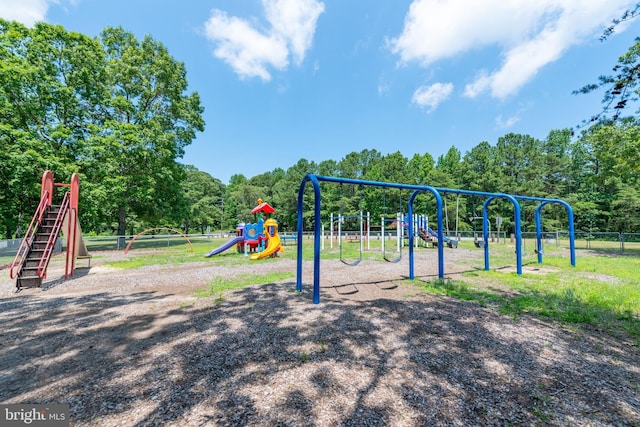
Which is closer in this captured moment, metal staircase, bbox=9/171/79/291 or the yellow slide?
metal staircase, bbox=9/171/79/291

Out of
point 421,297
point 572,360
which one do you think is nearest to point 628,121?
point 421,297

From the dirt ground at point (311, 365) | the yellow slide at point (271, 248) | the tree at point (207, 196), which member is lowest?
the dirt ground at point (311, 365)

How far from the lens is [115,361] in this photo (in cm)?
309

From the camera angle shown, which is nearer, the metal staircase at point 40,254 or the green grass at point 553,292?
the green grass at point 553,292

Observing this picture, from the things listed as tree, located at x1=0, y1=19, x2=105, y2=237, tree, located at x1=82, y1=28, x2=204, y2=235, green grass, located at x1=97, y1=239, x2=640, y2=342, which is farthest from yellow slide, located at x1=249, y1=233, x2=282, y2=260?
tree, located at x1=0, y1=19, x2=105, y2=237

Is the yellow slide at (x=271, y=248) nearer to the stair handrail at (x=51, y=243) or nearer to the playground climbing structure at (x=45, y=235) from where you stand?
the playground climbing structure at (x=45, y=235)

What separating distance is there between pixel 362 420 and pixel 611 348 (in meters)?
3.57

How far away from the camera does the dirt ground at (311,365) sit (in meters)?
2.20

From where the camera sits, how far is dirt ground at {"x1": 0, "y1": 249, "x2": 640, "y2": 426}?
7.22ft

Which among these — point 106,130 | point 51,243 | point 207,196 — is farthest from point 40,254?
point 207,196

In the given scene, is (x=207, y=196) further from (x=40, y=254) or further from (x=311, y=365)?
(x=311, y=365)

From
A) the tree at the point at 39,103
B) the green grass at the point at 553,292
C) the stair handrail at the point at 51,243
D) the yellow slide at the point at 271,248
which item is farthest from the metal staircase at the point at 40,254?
the tree at the point at 39,103

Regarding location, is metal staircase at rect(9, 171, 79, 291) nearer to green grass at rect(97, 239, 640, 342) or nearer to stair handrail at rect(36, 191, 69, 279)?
stair handrail at rect(36, 191, 69, 279)

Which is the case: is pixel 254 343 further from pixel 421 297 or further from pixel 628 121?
pixel 628 121
